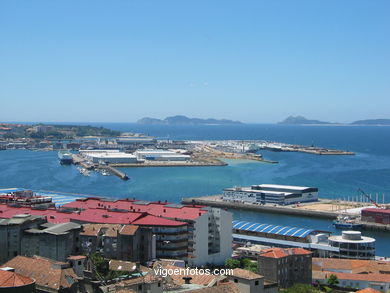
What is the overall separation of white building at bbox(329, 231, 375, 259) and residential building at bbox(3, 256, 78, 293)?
32.0 feet

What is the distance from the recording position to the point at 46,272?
26.2ft

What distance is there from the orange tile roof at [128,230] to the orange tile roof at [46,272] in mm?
3473

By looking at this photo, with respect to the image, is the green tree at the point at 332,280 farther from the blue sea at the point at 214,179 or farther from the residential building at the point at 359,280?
the blue sea at the point at 214,179

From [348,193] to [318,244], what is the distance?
50.0ft

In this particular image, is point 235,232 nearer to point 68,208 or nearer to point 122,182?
point 68,208

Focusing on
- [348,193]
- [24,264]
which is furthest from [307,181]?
[24,264]

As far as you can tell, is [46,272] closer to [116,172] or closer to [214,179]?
[214,179]

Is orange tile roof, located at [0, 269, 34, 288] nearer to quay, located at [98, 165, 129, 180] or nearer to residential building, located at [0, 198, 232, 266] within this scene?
residential building, located at [0, 198, 232, 266]

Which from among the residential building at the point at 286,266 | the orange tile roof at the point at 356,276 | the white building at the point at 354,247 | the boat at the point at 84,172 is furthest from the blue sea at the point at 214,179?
the residential building at the point at 286,266

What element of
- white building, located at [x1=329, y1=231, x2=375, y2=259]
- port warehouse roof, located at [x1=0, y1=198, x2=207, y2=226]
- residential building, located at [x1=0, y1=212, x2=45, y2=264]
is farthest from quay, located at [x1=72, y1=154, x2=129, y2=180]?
residential building, located at [x1=0, y1=212, x2=45, y2=264]

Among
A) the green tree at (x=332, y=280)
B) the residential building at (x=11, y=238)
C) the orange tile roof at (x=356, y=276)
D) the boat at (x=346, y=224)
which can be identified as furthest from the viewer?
the boat at (x=346, y=224)

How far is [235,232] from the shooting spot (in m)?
19.0

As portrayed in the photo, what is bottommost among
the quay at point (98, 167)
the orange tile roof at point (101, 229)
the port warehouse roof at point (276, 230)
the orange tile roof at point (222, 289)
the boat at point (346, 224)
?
the boat at point (346, 224)

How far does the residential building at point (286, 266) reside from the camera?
11.9 meters
